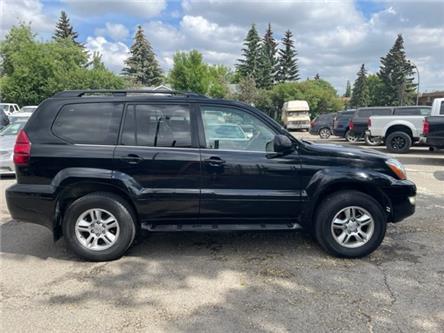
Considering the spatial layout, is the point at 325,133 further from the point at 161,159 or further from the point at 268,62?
the point at 268,62

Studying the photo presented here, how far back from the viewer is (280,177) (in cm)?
417

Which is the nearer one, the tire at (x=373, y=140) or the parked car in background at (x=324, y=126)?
the tire at (x=373, y=140)

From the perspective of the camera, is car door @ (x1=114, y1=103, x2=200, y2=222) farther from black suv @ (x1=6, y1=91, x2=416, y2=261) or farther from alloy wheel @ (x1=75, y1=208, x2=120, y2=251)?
alloy wheel @ (x1=75, y1=208, x2=120, y2=251)

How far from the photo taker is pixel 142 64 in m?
61.0

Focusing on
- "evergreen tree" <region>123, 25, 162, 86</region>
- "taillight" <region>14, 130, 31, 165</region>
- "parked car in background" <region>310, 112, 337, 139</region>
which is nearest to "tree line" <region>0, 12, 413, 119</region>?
"evergreen tree" <region>123, 25, 162, 86</region>

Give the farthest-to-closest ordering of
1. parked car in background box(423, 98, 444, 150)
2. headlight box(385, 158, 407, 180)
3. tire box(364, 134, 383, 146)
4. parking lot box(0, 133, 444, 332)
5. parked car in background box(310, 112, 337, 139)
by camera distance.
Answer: parked car in background box(310, 112, 337, 139) < tire box(364, 134, 383, 146) < parked car in background box(423, 98, 444, 150) < headlight box(385, 158, 407, 180) < parking lot box(0, 133, 444, 332)

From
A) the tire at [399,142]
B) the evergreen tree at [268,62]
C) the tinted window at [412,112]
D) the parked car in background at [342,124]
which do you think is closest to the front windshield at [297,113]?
the parked car in background at [342,124]

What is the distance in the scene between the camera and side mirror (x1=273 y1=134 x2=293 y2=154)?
13.4 feet

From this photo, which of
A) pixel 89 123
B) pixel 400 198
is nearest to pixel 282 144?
pixel 400 198

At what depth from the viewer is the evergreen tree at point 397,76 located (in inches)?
2209

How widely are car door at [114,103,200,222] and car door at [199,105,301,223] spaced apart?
14 cm

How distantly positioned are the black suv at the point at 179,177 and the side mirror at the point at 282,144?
11 millimetres

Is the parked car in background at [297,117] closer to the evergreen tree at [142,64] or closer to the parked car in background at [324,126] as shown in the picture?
the parked car in background at [324,126]

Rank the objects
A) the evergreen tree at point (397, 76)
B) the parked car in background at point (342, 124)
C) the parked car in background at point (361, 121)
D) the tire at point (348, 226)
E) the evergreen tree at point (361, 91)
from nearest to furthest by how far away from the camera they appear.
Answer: the tire at point (348, 226), the parked car in background at point (361, 121), the parked car in background at point (342, 124), the evergreen tree at point (397, 76), the evergreen tree at point (361, 91)
